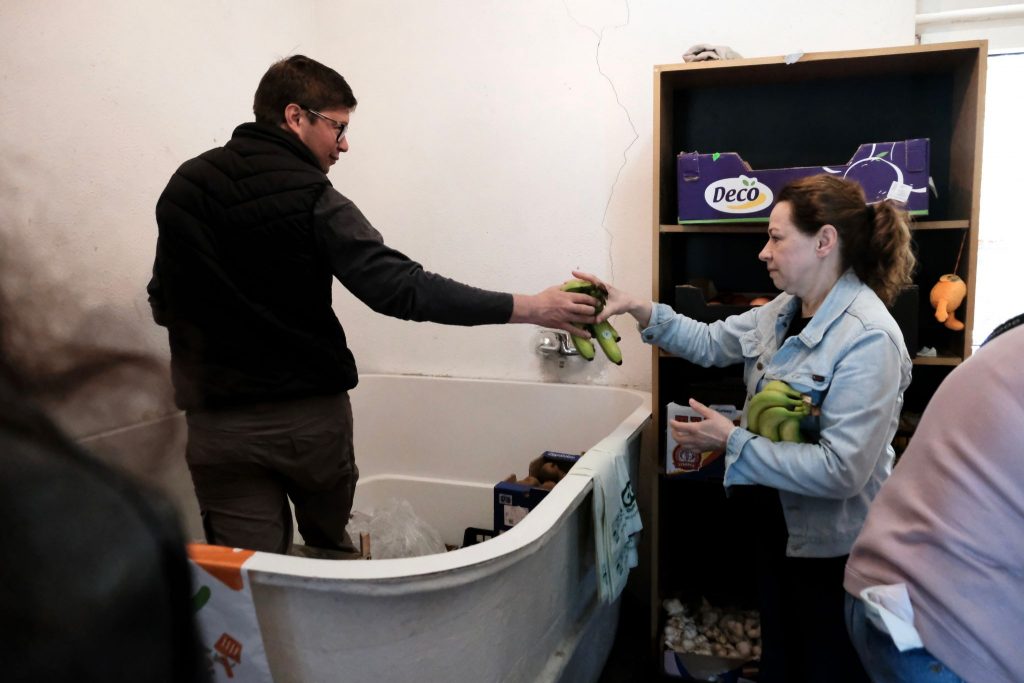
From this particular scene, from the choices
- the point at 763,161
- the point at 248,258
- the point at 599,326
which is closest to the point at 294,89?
the point at 248,258

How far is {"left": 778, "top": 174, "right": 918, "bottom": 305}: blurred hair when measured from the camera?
141 cm

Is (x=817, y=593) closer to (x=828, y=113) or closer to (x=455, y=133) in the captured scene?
(x=828, y=113)

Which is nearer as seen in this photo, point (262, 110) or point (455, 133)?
point (262, 110)

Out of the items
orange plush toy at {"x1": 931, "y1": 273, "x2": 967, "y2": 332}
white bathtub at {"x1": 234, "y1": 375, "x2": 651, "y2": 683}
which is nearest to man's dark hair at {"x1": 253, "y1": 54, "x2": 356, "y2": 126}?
white bathtub at {"x1": 234, "y1": 375, "x2": 651, "y2": 683}

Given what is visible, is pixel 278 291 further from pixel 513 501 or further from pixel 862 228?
pixel 862 228

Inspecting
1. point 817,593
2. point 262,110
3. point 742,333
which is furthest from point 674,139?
point 817,593

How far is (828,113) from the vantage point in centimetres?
209

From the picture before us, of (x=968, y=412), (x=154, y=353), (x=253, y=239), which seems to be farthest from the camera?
(x=253, y=239)

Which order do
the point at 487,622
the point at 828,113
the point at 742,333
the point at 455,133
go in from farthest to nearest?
the point at 455,133 < the point at 828,113 < the point at 742,333 < the point at 487,622

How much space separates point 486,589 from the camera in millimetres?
1139

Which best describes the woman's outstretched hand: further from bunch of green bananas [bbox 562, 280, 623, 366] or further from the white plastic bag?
the white plastic bag

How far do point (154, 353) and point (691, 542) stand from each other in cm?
223

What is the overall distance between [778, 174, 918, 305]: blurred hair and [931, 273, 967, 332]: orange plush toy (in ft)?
1.43

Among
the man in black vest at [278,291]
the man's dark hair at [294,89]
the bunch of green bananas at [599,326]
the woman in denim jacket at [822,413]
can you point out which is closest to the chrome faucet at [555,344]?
the bunch of green bananas at [599,326]
